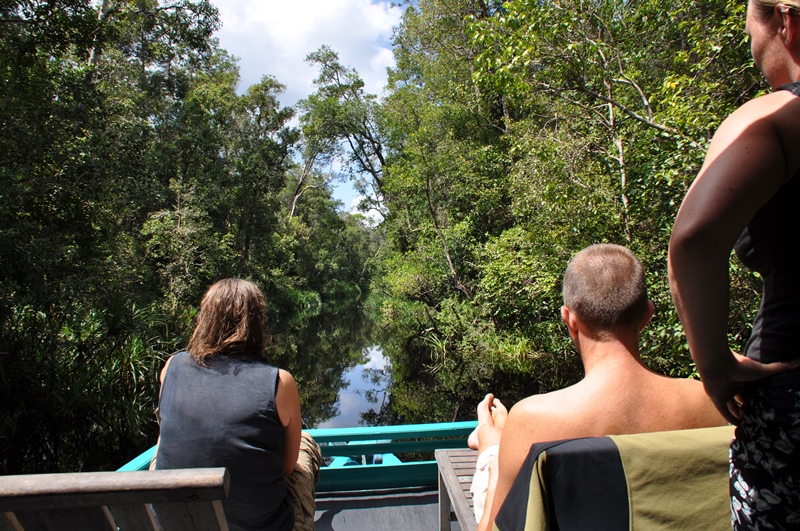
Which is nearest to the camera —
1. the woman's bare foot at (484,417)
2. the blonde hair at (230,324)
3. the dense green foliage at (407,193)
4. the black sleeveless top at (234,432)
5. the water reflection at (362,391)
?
the black sleeveless top at (234,432)

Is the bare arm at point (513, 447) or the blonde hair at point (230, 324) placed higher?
the blonde hair at point (230, 324)

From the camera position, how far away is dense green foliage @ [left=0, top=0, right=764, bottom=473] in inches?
188

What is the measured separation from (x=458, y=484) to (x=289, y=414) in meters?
0.69

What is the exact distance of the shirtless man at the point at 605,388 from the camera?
3.34ft

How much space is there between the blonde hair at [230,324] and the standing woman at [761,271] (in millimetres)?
1350

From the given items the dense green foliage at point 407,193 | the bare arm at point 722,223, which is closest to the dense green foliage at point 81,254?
the dense green foliage at point 407,193

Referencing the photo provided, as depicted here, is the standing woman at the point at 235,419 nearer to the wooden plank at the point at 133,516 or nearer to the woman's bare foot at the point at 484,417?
the wooden plank at the point at 133,516

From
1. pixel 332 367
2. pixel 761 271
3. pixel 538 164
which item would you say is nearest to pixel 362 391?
pixel 332 367

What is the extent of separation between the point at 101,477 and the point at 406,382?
9.85 meters

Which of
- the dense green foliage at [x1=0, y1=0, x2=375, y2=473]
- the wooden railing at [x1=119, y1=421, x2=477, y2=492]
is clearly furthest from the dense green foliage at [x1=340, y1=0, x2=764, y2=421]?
the dense green foliage at [x1=0, y1=0, x2=375, y2=473]

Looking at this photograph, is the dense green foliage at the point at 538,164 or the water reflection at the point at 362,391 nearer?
the dense green foliage at the point at 538,164

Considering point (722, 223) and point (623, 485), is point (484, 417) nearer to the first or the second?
point (623, 485)

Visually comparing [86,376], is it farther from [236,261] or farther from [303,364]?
[236,261]

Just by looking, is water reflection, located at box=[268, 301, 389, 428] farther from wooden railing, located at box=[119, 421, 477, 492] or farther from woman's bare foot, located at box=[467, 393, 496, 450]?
woman's bare foot, located at box=[467, 393, 496, 450]
